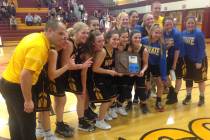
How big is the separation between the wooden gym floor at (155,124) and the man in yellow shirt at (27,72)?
3.51ft

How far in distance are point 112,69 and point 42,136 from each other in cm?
123

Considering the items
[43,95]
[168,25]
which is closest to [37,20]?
[168,25]

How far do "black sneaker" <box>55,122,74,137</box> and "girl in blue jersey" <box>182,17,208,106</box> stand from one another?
2100 millimetres

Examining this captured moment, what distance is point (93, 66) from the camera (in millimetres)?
3354

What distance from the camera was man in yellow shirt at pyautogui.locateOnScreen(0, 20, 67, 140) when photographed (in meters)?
2.07

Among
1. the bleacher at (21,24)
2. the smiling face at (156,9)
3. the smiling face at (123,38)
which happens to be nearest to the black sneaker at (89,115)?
the smiling face at (123,38)

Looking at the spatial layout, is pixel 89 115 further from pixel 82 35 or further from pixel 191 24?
pixel 191 24

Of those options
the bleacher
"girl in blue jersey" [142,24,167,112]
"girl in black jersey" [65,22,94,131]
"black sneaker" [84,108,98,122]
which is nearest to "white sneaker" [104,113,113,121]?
"black sneaker" [84,108,98,122]

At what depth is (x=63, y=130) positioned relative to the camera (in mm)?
3342

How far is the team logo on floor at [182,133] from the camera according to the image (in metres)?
3.23

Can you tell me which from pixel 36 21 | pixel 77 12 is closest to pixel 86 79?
pixel 36 21

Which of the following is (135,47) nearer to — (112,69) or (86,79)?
(112,69)

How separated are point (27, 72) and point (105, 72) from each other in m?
1.47

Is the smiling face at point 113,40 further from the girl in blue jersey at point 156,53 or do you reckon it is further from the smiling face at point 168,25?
the smiling face at point 168,25
